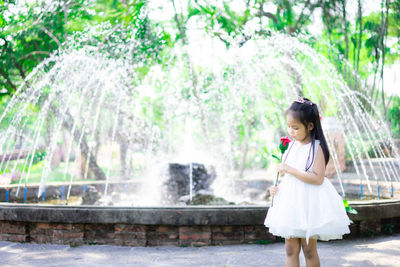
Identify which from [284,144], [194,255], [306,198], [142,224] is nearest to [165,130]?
[142,224]

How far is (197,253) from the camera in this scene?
3707 millimetres

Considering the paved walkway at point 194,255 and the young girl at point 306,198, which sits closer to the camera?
the young girl at point 306,198

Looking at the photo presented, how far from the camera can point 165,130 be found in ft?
62.0

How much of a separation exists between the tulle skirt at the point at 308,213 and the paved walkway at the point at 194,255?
37.7 inches

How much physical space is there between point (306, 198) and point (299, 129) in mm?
505

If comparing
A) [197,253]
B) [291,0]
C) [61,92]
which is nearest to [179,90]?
[61,92]

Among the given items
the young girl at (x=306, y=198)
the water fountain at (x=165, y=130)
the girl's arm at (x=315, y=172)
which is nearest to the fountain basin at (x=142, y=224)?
the water fountain at (x=165, y=130)

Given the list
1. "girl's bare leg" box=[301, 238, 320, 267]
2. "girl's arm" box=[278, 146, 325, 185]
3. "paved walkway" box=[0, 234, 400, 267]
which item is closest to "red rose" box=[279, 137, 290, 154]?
"girl's arm" box=[278, 146, 325, 185]

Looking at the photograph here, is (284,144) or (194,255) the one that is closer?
(284,144)

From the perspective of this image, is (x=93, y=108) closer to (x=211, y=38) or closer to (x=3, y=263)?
(x=211, y=38)

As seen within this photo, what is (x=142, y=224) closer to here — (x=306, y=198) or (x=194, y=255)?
(x=194, y=255)

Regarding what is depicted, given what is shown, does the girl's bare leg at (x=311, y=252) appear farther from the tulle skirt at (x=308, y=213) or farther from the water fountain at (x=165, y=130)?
the water fountain at (x=165, y=130)

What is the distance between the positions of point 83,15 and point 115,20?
2.26m

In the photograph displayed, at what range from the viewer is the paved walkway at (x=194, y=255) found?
338 centimetres
